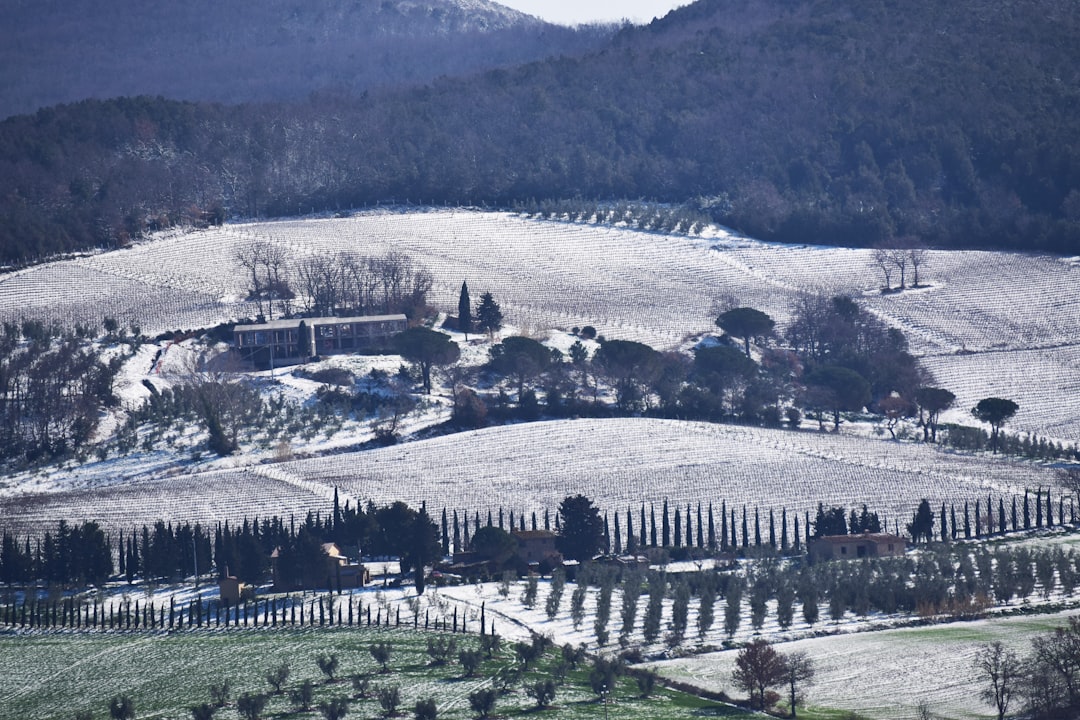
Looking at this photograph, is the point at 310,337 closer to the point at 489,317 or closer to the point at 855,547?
the point at 489,317

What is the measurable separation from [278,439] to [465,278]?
4552cm

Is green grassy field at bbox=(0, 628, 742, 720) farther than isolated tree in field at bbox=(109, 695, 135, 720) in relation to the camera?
Yes

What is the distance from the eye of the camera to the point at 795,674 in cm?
5803

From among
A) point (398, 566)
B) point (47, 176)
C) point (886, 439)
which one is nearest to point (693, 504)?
point (398, 566)

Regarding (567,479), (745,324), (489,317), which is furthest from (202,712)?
(745,324)

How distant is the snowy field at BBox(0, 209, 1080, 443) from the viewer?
131125 mm

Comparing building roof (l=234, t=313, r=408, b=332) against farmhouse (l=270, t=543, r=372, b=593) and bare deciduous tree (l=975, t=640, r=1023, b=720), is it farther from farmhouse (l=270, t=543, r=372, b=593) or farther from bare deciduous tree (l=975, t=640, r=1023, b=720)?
bare deciduous tree (l=975, t=640, r=1023, b=720)

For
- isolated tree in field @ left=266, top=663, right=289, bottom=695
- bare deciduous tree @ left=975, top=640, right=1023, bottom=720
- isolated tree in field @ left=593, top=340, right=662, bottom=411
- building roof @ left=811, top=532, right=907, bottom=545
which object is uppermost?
isolated tree in field @ left=593, top=340, right=662, bottom=411

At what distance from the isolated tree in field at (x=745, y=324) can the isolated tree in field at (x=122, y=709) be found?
Result: 80.7 m

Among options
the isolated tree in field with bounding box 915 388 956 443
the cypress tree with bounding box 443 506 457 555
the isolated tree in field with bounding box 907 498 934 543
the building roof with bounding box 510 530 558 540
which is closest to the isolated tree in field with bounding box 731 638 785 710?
the building roof with bounding box 510 530 558 540

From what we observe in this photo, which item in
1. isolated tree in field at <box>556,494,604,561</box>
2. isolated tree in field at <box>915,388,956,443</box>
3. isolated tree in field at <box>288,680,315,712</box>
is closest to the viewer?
isolated tree in field at <box>288,680,315,712</box>

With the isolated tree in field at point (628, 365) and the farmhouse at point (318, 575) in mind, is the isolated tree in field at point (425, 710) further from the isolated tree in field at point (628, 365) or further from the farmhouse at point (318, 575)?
the isolated tree in field at point (628, 365)

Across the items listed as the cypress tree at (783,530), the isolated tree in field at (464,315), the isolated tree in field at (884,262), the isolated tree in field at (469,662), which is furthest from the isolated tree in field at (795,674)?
the isolated tree in field at (884,262)

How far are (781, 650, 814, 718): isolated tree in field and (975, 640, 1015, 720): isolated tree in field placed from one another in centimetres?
510
